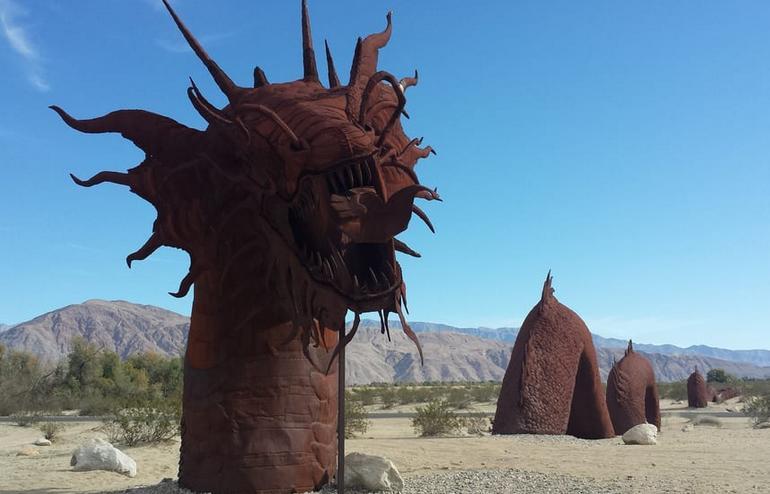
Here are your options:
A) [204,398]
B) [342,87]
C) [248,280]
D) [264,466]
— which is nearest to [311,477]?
[264,466]

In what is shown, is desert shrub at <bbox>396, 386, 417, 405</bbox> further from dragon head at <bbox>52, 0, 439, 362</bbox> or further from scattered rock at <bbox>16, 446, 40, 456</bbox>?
dragon head at <bbox>52, 0, 439, 362</bbox>

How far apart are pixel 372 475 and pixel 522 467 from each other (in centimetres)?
273

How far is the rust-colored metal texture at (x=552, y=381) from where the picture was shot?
1143 cm

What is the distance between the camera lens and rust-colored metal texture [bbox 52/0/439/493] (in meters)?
4.18

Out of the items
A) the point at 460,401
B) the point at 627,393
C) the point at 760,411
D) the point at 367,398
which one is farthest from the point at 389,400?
the point at 627,393

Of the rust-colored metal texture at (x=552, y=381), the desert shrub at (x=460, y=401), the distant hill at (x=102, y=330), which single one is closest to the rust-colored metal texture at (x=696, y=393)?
the desert shrub at (x=460, y=401)

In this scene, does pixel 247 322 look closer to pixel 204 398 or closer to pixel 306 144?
pixel 204 398

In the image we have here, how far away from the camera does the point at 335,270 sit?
4188mm

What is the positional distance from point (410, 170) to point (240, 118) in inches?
48.9

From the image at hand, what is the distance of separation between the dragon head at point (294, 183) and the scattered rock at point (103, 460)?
409 cm

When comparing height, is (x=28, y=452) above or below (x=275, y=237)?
below

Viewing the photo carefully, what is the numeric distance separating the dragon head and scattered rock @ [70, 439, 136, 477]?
4.09 metres

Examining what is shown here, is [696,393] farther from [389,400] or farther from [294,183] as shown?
[294,183]

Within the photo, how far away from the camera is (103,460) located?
8.72 metres
